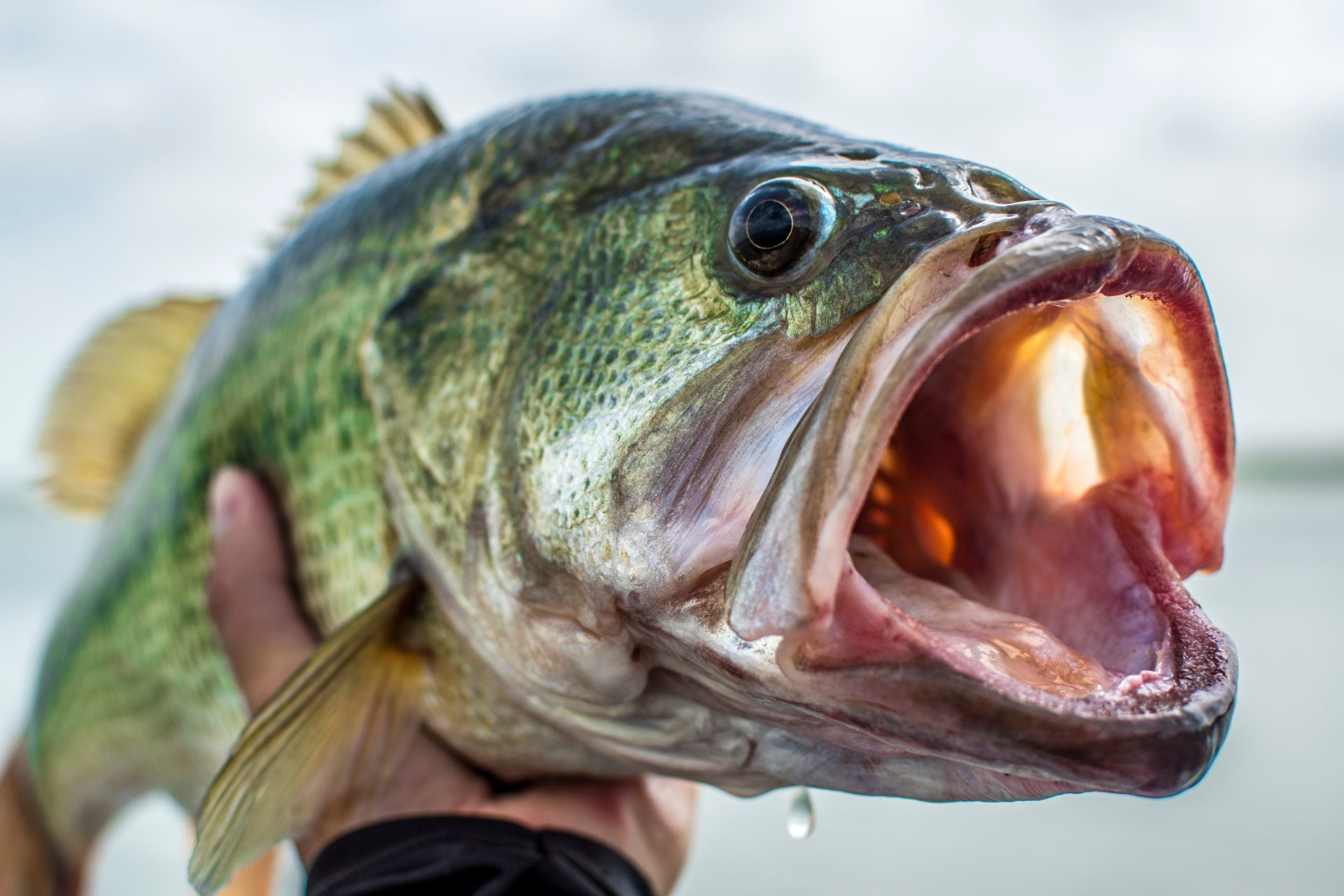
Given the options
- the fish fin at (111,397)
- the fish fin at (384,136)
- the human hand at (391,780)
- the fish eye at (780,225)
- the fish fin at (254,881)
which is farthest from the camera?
the fish fin at (111,397)

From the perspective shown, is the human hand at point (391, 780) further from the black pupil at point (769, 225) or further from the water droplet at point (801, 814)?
the black pupil at point (769, 225)

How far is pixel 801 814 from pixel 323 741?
61 centimetres

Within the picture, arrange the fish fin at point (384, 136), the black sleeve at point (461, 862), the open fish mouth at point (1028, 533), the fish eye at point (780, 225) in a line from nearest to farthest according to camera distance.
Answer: the open fish mouth at point (1028, 533)
the fish eye at point (780, 225)
the black sleeve at point (461, 862)
the fish fin at point (384, 136)

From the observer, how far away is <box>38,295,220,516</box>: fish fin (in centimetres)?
225

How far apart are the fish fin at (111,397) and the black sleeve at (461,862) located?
1353 mm

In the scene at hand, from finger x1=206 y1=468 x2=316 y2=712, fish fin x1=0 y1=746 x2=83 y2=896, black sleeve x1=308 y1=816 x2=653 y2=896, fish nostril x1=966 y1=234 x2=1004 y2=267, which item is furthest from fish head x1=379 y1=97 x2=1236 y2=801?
fish fin x1=0 y1=746 x2=83 y2=896

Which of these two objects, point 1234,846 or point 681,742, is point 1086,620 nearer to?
point 681,742

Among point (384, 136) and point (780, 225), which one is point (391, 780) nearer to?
point (780, 225)

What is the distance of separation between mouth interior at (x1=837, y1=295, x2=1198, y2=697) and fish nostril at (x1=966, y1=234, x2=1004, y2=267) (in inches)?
3.1

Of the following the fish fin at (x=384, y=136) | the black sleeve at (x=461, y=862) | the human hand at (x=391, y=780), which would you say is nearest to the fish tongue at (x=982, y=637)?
the black sleeve at (x=461, y=862)

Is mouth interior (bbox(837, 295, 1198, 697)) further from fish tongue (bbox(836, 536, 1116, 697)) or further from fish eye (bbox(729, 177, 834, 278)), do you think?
fish eye (bbox(729, 177, 834, 278))

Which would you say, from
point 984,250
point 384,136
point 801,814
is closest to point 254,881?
point 801,814

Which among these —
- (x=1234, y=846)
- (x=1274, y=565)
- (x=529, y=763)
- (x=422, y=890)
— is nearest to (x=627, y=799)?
(x=529, y=763)

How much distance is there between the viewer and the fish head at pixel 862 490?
2.35 ft
